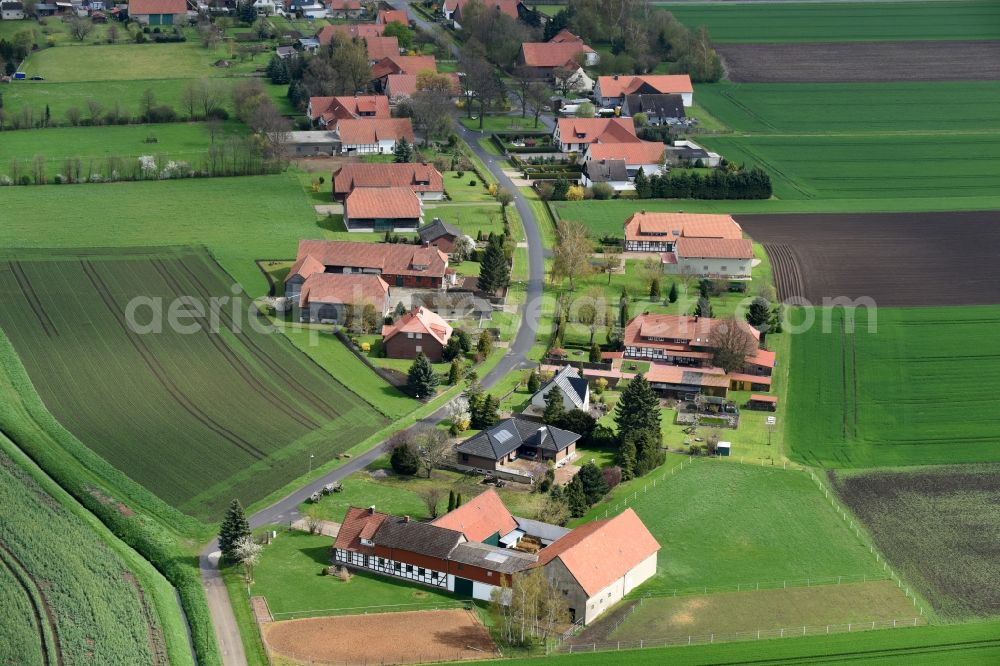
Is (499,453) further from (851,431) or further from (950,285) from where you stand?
(950,285)

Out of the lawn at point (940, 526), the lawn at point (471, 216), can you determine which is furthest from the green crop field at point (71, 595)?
the lawn at point (471, 216)

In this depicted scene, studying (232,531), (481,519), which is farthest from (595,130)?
(232,531)

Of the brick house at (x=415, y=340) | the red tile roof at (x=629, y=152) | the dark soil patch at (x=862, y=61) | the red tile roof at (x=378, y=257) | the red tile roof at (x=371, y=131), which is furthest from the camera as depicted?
the dark soil patch at (x=862, y=61)

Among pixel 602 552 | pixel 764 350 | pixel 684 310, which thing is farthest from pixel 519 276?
pixel 602 552

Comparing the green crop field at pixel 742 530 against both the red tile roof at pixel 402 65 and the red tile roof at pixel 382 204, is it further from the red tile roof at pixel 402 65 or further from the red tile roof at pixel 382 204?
the red tile roof at pixel 402 65

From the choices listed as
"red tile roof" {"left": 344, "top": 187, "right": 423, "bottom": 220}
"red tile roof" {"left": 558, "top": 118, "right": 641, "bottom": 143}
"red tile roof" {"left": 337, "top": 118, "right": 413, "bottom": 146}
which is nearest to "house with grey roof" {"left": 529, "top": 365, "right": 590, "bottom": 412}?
"red tile roof" {"left": 344, "top": 187, "right": 423, "bottom": 220}

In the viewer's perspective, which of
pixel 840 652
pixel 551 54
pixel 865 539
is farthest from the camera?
pixel 551 54

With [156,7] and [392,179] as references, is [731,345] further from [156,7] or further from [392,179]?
[156,7]
